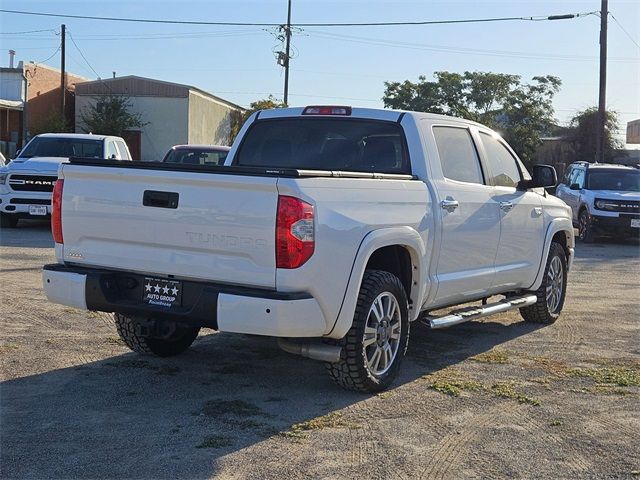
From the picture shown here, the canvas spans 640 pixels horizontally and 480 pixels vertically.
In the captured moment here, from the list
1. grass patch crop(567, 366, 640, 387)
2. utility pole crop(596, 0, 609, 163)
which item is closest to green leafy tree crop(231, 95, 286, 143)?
utility pole crop(596, 0, 609, 163)

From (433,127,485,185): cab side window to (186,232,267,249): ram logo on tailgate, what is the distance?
2.26 meters

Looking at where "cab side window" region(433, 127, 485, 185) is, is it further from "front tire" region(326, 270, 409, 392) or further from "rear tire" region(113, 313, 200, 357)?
"rear tire" region(113, 313, 200, 357)

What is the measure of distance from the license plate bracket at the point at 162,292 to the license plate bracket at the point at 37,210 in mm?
12083

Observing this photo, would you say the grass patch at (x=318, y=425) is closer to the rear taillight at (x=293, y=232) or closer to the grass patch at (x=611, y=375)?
the rear taillight at (x=293, y=232)

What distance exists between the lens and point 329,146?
23.6 ft

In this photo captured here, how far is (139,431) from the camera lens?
506 cm

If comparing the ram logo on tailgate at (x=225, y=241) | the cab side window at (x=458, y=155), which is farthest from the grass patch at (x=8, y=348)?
the cab side window at (x=458, y=155)

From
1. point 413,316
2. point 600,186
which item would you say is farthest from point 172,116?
point 413,316

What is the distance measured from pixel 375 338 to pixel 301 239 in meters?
1.13

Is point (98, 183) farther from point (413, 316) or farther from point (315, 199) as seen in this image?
point (413, 316)

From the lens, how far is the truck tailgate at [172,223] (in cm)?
525

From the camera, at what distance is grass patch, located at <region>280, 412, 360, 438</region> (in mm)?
5086

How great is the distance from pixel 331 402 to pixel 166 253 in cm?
145

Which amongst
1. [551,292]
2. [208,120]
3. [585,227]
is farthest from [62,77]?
[551,292]
